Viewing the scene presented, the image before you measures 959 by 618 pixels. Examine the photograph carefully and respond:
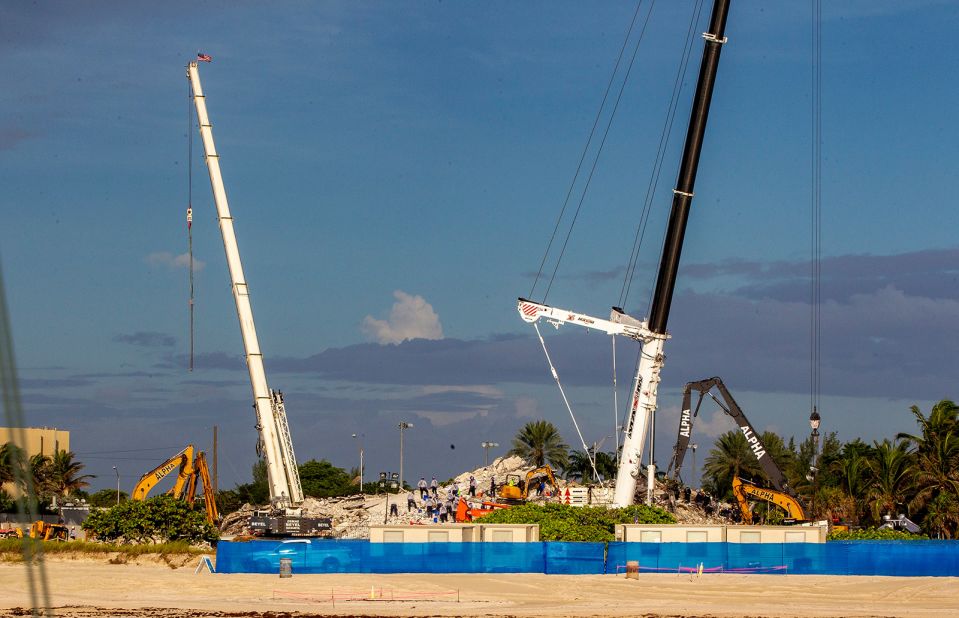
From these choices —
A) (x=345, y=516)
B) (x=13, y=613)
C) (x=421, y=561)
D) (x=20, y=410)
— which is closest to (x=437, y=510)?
(x=345, y=516)

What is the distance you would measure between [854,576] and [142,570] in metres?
31.6

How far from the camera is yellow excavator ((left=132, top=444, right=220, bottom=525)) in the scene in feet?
262

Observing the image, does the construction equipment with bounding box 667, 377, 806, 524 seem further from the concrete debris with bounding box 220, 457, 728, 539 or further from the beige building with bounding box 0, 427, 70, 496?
the beige building with bounding box 0, 427, 70, 496

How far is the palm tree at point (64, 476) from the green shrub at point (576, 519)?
215 ft

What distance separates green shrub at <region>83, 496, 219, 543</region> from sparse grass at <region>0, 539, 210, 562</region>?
329cm

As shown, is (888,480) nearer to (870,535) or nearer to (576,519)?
(870,535)

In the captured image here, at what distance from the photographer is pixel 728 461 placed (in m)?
109

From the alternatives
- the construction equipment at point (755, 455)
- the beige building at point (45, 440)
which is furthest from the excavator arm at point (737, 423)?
the beige building at point (45, 440)

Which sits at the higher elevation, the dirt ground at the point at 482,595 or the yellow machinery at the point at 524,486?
the yellow machinery at the point at 524,486

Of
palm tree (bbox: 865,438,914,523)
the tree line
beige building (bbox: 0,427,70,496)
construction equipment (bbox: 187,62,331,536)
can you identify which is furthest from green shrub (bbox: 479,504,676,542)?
beige building (bbox: 0,427,70,496)

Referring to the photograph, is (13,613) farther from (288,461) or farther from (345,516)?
(345,516)

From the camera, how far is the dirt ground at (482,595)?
43531 mm

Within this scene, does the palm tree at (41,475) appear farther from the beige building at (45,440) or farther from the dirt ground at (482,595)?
the dirt ground at (482,595)

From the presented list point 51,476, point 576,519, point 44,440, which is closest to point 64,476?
point 51,476
